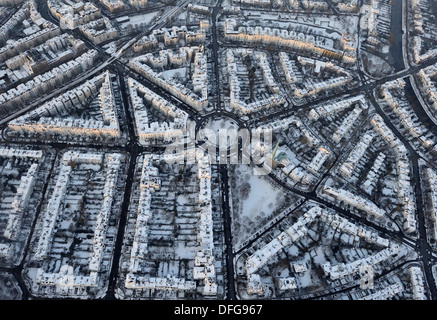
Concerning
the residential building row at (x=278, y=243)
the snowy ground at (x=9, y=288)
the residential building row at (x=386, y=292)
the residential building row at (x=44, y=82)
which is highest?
the residential building row at (x=44, y=82)

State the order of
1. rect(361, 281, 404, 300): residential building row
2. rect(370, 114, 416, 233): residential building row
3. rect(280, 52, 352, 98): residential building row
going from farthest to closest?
rect(280, 52, 352, 98): residential building row
rect(370, 114, 416, 233): residential building row
rect(361, 281, 404, 300): residential building row

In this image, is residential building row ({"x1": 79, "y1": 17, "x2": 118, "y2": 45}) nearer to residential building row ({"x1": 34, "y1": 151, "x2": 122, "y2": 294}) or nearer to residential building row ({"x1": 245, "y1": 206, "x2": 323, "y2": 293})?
residential building row ({"x1": 34, "y1": 151, "x2": 122, "y2": 294})

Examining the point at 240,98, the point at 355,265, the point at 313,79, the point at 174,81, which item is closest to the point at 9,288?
the point at 174,81

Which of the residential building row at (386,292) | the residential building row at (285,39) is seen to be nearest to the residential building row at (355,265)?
the residential building row at (386,292)

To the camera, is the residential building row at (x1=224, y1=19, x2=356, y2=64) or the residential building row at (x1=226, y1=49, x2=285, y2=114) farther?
the residential building row at (x1=224, y1=19, x2=356, y2=64)

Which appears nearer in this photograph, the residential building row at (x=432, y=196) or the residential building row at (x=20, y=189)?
the residential building row at (x=20, y=189)

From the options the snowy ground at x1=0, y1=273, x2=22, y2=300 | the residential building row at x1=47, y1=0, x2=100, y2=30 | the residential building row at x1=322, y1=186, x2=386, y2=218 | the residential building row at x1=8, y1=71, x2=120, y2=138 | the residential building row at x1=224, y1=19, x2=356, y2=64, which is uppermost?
the residential building row at x1=47, y1=0, x2=100, y2=30

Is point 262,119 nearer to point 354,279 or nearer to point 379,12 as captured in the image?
point 354,279

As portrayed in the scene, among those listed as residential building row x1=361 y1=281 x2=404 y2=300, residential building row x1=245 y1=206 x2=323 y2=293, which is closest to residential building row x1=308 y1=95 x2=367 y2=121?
residential building row x1=245 y1=206 x2=323 y2=293

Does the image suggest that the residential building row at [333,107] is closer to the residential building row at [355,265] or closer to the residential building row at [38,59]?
the residential building row at [355,265]

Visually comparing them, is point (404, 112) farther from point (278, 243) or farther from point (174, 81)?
point (174, 81)

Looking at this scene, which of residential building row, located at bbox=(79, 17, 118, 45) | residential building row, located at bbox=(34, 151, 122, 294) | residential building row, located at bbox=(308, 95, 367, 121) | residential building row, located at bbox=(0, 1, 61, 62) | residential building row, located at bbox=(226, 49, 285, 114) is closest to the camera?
residential building row, located at bbox=(34, 151, 122, 294)
